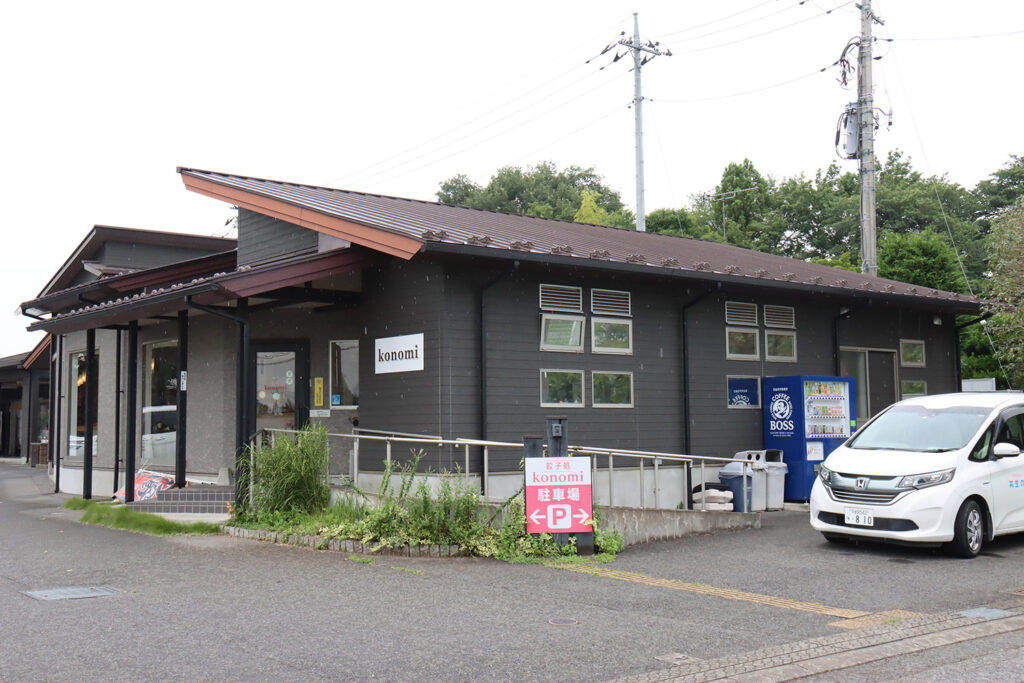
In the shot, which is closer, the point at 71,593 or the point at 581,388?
the point at 71,593

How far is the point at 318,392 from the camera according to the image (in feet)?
46.6

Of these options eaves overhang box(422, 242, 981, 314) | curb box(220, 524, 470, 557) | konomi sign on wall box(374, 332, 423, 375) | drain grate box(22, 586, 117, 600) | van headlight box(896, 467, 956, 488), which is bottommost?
drain grate box(22, 586, 117, 600)

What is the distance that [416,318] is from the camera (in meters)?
12.4

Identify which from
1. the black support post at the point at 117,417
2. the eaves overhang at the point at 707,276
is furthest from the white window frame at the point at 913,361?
the black support post at the point at 117,417

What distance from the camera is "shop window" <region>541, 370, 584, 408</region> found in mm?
13008

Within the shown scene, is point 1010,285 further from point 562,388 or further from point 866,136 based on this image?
point 562,388

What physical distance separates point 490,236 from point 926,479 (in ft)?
20.3

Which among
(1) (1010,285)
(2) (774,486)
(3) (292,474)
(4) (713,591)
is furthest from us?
(1) (1010,285)

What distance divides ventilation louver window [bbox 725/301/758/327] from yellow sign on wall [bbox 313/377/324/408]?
257 inches

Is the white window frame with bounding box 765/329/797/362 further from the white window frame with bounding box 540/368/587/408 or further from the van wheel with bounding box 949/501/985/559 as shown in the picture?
the van wheel with bounding box 949/501/985/559

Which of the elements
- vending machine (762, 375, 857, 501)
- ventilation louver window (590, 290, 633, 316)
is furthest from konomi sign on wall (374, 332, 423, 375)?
vending machine (762, 375, 857, 501)

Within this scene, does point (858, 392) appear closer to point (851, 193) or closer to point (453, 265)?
point (453, 265)

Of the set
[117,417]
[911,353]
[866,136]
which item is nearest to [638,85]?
[866,136]

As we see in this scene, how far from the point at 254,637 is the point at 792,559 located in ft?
19.4
